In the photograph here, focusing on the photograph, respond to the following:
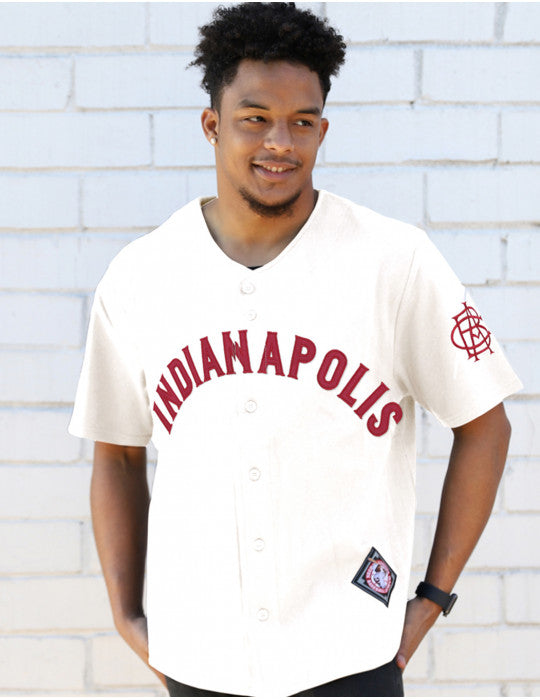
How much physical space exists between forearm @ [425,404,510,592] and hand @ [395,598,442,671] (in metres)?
0.05

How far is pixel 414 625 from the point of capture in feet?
6.16

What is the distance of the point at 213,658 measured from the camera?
175cm

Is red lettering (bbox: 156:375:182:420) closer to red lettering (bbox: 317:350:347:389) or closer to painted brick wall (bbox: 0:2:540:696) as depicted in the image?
red lettering (bbox: 317:350:347:389)

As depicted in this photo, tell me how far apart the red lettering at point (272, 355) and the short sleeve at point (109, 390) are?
35 cm

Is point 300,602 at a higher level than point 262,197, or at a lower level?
lower

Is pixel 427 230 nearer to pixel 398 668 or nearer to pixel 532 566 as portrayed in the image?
pixel 532 566

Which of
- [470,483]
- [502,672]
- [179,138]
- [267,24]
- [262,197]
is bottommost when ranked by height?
[502,672]

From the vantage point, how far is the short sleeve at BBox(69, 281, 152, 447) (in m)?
1.99

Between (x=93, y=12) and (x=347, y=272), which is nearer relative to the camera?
(x=347, y=272)

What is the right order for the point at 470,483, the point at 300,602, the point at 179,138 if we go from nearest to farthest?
the point at 300,602
the point at 470,483
the point at 179,138

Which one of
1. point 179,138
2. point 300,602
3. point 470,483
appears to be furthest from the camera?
point 179,138

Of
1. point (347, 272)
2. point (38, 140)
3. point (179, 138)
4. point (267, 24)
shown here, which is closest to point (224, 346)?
point (347, 272)

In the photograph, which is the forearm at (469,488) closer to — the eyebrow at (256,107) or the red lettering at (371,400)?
the red lettering at (371,400)

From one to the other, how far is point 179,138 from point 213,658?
4.81 ft
